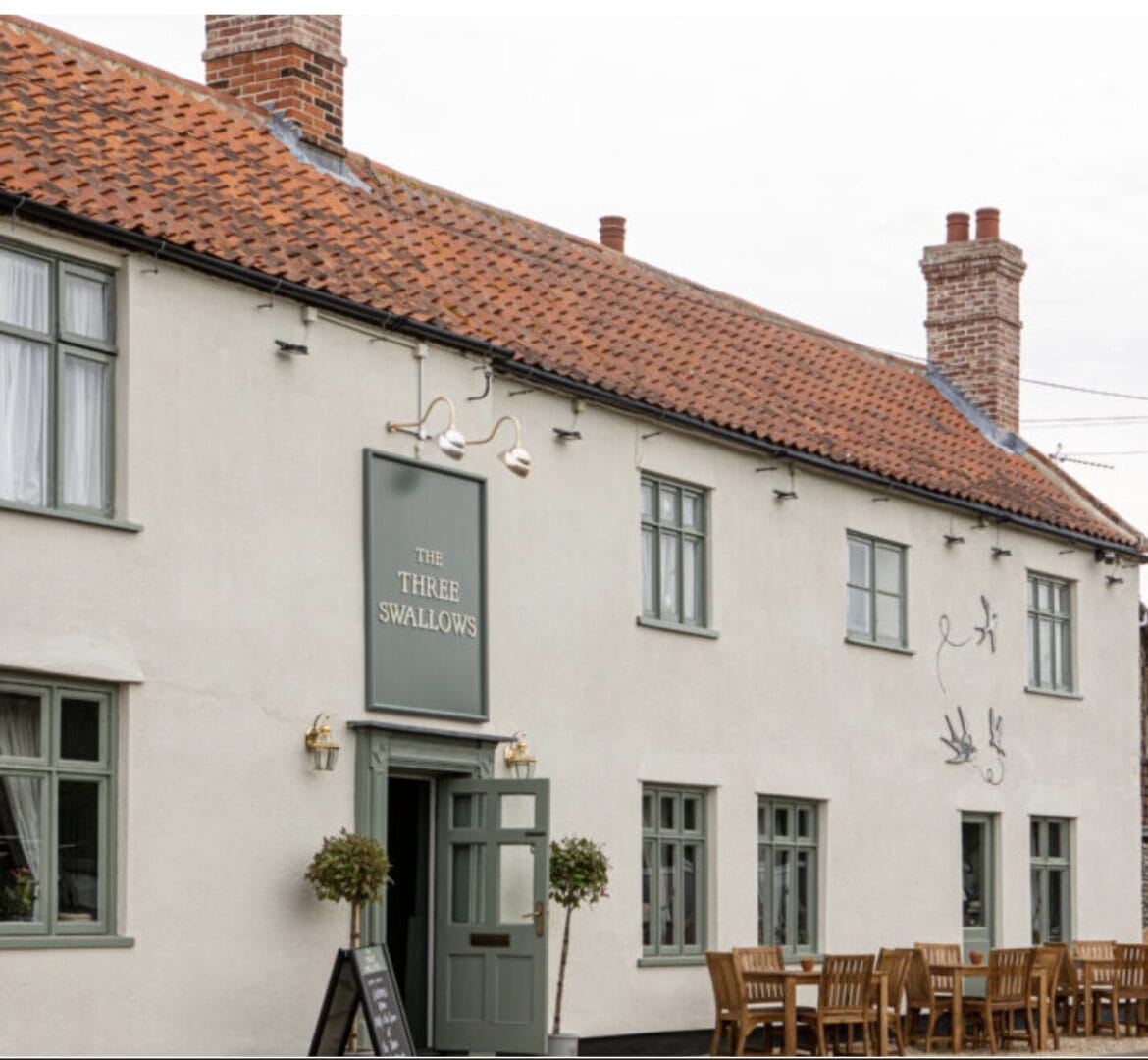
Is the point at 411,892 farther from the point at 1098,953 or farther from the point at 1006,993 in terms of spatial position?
the point at 1098,953

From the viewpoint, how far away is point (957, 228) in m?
31.7

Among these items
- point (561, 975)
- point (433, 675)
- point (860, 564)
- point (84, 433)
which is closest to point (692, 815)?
point (561, 975)

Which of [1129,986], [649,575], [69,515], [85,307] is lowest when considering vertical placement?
[1129,986]

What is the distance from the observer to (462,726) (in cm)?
1891

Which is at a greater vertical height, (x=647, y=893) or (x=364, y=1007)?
(x=647, y=893)

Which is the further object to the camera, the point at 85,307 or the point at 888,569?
the point at 888,569

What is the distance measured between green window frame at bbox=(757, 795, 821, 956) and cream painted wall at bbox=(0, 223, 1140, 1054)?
8.3 inches

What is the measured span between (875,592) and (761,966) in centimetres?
476

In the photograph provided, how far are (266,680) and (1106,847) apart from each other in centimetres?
1459

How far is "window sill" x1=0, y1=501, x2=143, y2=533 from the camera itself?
15203mm

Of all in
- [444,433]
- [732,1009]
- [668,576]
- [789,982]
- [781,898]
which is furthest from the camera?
[781,898]

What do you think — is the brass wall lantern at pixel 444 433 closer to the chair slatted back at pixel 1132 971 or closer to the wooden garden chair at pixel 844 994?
the wooden garden chair at pixel 844 994

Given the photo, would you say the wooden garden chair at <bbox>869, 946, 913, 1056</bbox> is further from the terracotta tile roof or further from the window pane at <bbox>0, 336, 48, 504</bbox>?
the window pane at <bbox>0, 336, 48, 504</bbox>

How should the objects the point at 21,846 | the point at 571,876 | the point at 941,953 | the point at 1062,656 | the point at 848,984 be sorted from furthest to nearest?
the point at 1062,656 < the point at 941,953 < the point at 848,984 < the point at 571,876 < the point at 21,846
